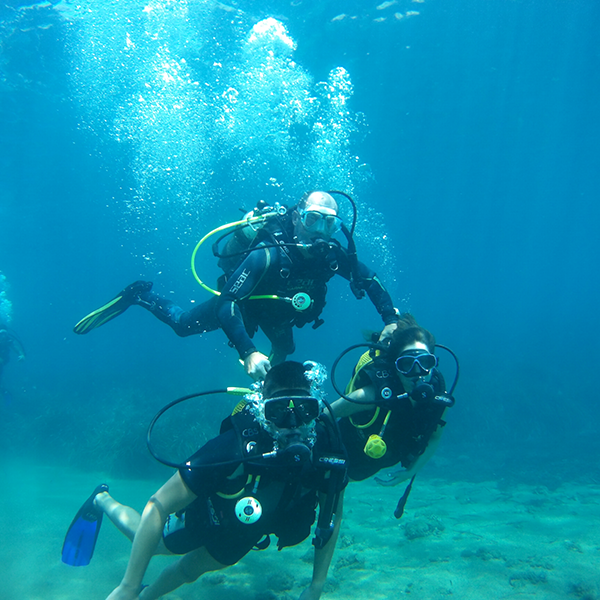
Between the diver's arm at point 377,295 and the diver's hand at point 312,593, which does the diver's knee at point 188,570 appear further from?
the diver's arm at point 377,295

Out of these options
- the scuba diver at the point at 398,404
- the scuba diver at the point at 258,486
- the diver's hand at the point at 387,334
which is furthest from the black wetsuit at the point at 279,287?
the scuba diver at the point at 398,404

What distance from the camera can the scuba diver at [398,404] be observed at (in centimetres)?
328

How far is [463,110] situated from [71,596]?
26525 millimetres

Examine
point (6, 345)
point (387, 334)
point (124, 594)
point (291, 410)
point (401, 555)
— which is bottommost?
point (124, 594)

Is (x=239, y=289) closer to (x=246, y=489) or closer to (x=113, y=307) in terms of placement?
(x=246, y=489)

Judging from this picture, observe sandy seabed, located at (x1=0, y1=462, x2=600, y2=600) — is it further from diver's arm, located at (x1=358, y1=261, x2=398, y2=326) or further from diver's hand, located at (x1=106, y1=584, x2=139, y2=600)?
diver's arm, located at (x1=358, y1=261, x2=398, y2=326)

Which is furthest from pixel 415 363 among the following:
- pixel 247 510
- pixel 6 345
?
pixel 6 345

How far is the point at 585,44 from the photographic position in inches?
685

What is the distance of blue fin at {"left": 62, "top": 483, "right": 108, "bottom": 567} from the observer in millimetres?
4499

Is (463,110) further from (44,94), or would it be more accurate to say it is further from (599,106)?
(44,94)

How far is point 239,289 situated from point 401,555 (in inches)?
182

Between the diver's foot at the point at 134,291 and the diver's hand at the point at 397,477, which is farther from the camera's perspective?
the diver's foot at the point at 134,291

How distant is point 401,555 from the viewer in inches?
217

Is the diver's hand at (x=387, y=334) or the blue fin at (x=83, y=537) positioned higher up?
the diver's hand at (x=387, y=334)
